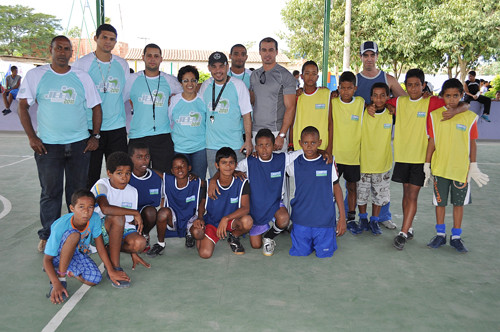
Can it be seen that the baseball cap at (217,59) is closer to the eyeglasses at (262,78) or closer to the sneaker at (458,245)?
the eyeglasses at (262,78)

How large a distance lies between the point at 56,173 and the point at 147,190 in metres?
0.88

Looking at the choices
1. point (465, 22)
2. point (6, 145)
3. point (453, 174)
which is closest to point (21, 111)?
point (453, 174)

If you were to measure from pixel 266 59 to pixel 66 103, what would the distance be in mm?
2135

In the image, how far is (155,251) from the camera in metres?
4.44

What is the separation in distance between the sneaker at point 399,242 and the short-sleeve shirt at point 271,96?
173 centimetres

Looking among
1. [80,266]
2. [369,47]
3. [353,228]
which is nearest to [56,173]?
[80,266]

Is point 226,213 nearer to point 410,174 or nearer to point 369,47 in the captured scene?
point 410,174

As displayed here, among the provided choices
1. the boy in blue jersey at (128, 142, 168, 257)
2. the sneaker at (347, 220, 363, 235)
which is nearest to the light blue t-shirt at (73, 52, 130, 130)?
the boy in blue jersey at (128, 142, 168, 257)

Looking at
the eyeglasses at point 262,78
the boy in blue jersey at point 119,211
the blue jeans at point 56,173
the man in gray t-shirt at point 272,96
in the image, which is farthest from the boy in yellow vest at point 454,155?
the blue jeans at point 56,173

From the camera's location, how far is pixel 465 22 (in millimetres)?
19172

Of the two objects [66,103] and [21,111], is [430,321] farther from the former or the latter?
[21,111]

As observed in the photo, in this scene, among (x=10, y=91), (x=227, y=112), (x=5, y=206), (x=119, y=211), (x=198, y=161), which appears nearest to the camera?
(x=119, y=211)

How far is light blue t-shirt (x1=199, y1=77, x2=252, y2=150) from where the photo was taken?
484cm

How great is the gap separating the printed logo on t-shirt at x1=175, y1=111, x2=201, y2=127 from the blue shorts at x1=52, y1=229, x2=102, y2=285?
5.65 ft
